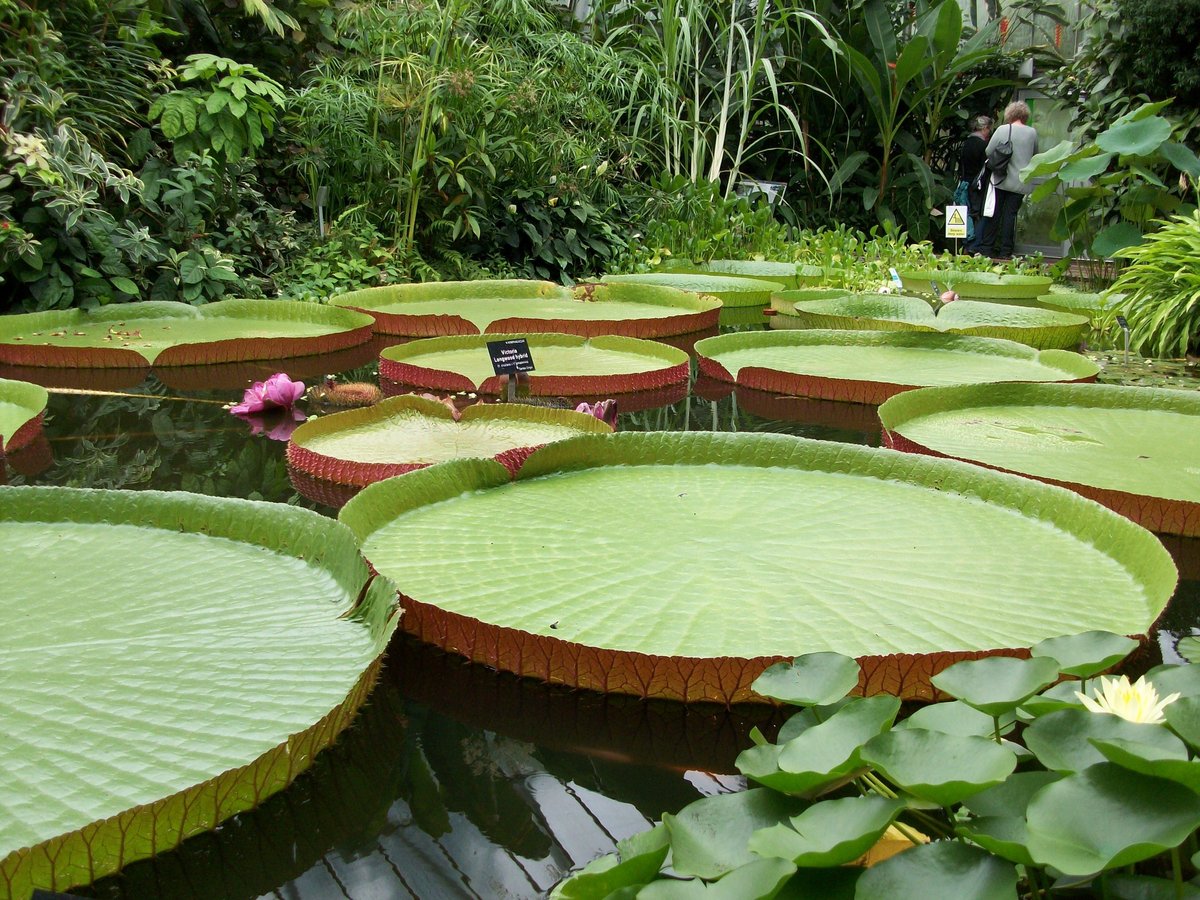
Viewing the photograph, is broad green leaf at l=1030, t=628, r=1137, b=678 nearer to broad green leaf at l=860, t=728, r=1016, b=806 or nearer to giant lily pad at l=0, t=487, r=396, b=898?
broad green leaf at l=860, t=728, r=1016, b=806

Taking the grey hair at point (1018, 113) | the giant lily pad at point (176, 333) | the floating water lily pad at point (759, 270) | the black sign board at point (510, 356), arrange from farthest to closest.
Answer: the grey hair at point (1018, 113) < the floating water lily pad at point (759, 270) < the giant lily pad at point (176, 333) < the black sign board at point (510, 356)

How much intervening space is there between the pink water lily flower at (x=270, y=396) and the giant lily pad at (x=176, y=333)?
724 millimetres

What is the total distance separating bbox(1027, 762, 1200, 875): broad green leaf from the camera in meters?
0.60

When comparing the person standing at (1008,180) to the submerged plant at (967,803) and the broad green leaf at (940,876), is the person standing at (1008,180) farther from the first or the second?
the broad green leaf at (940,876)

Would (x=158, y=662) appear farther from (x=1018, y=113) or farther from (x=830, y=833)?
(x=1018, y=113)

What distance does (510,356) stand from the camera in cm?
280

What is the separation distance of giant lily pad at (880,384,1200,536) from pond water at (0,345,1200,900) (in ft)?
1.20

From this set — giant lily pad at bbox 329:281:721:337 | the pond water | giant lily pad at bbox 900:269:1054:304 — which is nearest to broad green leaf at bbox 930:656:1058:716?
the pond water

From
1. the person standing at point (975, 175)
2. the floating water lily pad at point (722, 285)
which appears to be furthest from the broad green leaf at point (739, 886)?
the person standing at point (975, 175)

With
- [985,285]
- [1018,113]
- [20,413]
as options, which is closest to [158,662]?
[20,413]

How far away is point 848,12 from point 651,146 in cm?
287

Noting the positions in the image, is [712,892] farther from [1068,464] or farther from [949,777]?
[1068,464]

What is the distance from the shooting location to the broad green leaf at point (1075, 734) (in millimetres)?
691

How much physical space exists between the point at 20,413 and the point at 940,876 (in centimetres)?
252
